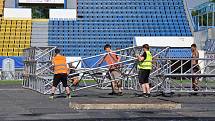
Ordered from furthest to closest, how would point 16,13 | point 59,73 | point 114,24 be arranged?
point 16,13 → point 114,24 → point 59,73

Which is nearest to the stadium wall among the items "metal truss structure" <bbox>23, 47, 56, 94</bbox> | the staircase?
the staircase

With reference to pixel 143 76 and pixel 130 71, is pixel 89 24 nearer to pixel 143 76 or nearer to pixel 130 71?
pixel 130 71

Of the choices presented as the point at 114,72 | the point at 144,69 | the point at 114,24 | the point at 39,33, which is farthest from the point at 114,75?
the point at 114,24

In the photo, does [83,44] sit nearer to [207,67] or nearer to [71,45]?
[71,45]

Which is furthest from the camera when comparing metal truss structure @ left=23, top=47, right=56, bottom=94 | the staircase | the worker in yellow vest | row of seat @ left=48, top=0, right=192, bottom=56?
row of seat @ left=48, top=0, right=192, bottom=56

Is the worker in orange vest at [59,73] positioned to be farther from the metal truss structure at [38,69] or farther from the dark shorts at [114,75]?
the metal truss structure at [38,69]

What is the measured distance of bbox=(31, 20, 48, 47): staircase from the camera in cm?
4550

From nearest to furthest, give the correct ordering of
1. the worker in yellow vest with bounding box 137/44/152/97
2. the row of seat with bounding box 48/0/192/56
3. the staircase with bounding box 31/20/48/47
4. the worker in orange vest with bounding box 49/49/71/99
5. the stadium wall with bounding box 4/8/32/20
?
the worker in orange vest with bounding box 49/49/71/99 < the worker in yellow vest with bounding box 137/44/152/97 < the staircase with bounding box 31/20/48/47 < the row of seat with bounding box 48/0/192/56 < the stadium wall with bounding box 4/8/32/20

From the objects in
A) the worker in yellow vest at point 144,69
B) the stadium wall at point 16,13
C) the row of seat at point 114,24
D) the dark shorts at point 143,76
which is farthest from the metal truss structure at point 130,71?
the stadium wall at point 16,13

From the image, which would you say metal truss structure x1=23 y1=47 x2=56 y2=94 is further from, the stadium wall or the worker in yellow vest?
the stadium wall

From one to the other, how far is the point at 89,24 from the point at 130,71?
2957 centimetres

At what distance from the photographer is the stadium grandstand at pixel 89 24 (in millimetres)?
45531

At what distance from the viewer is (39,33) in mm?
46875

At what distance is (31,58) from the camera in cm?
2294
